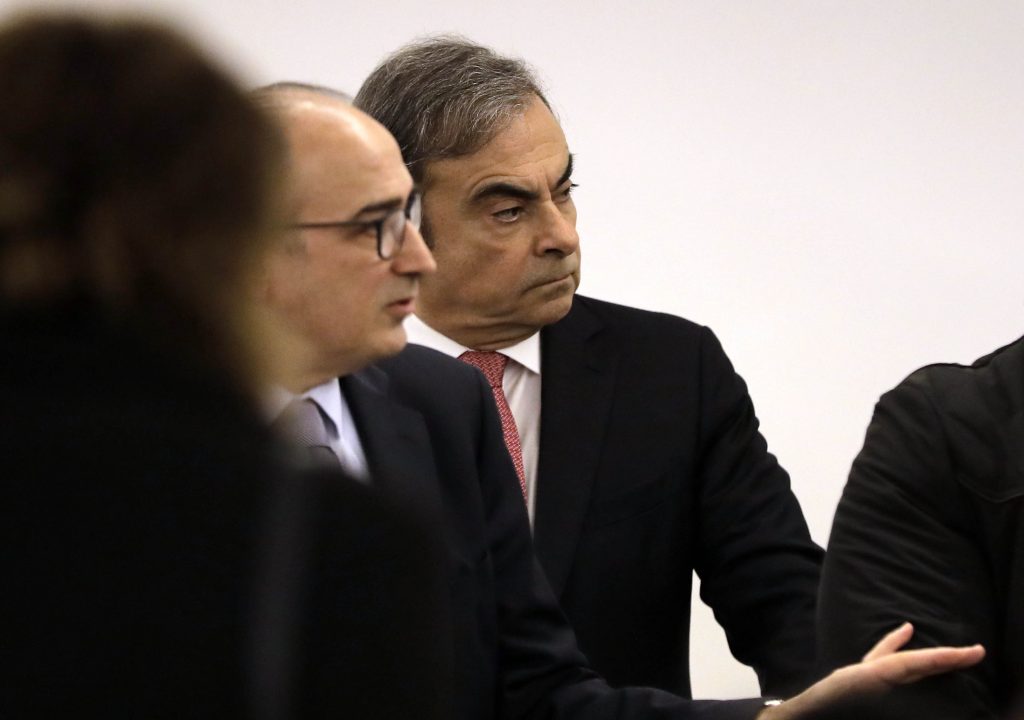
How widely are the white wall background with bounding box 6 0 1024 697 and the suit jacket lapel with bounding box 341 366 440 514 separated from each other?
211 cm

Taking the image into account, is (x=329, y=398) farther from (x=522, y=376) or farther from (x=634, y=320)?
(x=634, y=320)

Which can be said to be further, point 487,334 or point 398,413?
point 487,334

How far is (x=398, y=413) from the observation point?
1.97m

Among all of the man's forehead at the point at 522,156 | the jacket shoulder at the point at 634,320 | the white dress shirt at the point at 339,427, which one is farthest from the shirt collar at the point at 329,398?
the jacket shoulder at the point at 634,320

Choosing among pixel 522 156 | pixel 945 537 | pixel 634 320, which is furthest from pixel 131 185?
pixel 634 320

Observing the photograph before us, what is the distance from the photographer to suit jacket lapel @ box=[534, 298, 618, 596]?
2604 millimetres

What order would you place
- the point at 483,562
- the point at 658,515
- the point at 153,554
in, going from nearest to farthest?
the point at 153,554, the point at 483,562, the point at 658,515

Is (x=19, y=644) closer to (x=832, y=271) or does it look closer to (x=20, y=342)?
(x=20, y=342)

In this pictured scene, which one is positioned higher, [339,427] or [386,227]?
[386,227]

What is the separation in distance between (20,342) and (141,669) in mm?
190

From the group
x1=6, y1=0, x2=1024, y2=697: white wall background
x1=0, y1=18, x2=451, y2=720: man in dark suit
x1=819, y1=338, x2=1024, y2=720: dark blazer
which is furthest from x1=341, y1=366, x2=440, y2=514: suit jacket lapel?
x1=6, y1=0, x2=1024, y2=697: white wall background

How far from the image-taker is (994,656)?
1.83 m

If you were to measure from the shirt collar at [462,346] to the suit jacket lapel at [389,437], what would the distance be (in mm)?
716

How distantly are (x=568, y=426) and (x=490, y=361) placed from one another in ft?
0.53
